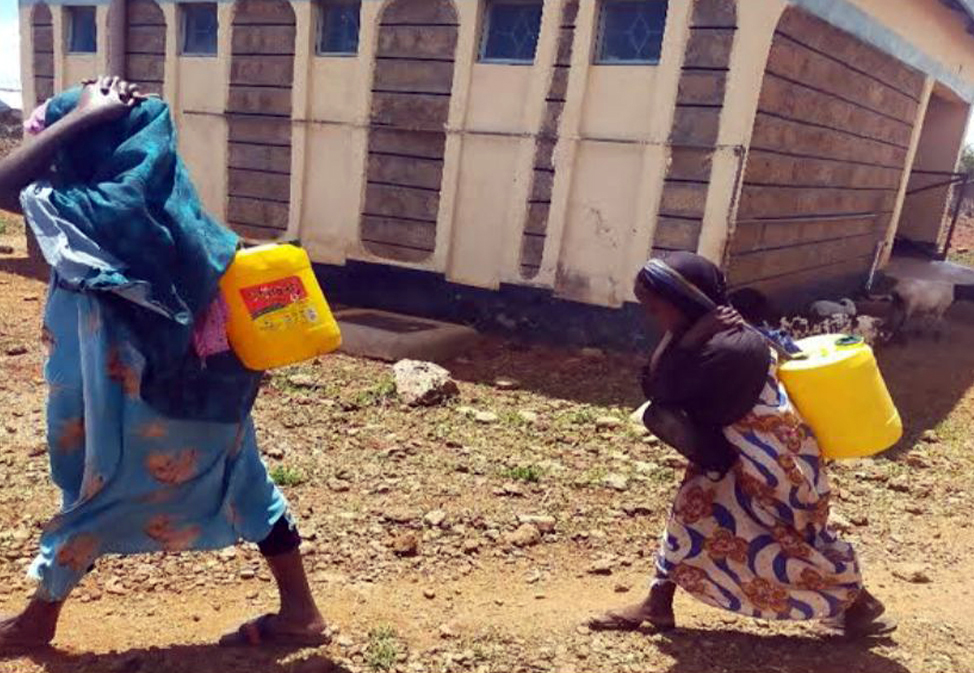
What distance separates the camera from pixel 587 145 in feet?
21.2

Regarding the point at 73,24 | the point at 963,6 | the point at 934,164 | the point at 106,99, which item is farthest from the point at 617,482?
the point at 934,164

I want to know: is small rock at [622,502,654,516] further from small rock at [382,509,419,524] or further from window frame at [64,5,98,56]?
window frame at [64,5,98,56]

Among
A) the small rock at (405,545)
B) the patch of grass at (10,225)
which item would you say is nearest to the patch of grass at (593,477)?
the small rock at (405,545)

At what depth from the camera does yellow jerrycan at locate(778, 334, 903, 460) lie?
2.56 metres

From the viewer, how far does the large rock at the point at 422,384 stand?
5262 millimetres

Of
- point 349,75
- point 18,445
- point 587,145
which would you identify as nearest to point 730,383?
point 18,445

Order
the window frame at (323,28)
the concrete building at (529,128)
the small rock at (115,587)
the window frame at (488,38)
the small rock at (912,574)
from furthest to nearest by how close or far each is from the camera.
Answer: the window frame at (323,28) → the window frame at (488,38) → the concrete building at (529,128) → the small rock at (912,574) → the small rock at (115,587)

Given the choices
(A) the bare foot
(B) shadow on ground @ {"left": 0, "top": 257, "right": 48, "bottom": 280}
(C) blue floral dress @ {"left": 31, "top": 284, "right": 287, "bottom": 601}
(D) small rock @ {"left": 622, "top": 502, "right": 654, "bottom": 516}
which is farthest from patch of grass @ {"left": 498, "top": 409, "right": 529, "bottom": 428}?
(B) shadow on ground @ {"left": 0, "top": 257, "right": 48, "bottom": 280}

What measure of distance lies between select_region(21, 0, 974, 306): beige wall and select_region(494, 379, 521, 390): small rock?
1.11 metres

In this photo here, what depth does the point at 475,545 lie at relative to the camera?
354 centimetres

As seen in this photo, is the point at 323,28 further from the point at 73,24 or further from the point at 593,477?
the point at 593,477

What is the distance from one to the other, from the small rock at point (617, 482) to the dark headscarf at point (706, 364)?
5.61 feet

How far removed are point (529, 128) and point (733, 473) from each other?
4537 millimetres

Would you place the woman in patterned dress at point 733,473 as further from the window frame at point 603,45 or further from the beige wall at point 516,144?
the window frame at point 603,45
